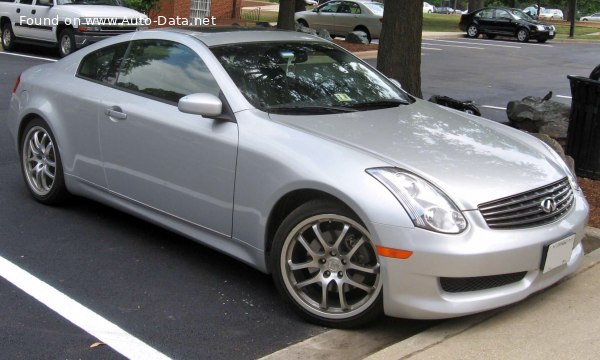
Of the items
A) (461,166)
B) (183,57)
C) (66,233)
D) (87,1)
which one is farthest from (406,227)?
(87,1)

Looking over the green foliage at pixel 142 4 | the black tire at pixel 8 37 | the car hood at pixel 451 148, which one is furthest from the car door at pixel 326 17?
the car hood at pixel 451 148

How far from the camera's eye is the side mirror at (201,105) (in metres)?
4.39

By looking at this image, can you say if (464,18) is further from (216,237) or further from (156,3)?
(216,237)

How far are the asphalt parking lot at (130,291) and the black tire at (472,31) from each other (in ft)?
90.5

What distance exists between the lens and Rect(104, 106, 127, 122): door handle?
5121 millimetres

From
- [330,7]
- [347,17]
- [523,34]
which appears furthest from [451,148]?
[523,34]

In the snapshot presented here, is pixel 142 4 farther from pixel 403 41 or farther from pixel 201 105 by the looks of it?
pixel 201 105

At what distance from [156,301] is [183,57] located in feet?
5.47

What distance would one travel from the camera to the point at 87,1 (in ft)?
53.7

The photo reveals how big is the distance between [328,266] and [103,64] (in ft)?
8.73

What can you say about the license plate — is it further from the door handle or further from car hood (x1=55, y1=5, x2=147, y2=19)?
car hood (x1=55, y1=5, x2=147, y2=19)

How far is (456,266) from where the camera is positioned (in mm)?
3633

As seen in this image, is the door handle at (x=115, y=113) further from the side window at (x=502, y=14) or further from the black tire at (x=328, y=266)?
the side window at (x=502, y=14)

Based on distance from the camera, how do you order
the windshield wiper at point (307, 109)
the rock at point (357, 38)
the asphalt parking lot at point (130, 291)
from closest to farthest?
the asphalt parking lot at point (130, 291)
the windshield wiper at point (307, 109)
the rock at point (357, 38)
